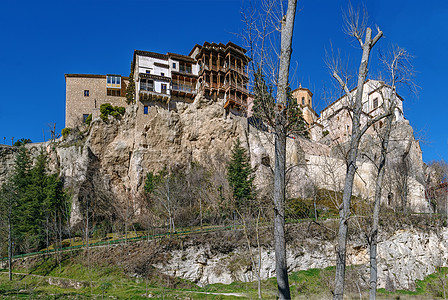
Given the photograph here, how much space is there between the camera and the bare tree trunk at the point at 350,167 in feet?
21.0

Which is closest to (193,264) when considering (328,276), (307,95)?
(328,276)

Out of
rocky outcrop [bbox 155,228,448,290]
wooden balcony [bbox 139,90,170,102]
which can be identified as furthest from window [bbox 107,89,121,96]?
rocky outcrop [bbox 155,228,448,290]

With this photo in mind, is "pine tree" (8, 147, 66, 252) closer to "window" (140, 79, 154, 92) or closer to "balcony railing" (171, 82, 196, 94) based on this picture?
"window" (140, 79, 154, 92)

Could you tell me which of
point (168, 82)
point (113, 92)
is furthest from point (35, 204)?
point (113, 92)

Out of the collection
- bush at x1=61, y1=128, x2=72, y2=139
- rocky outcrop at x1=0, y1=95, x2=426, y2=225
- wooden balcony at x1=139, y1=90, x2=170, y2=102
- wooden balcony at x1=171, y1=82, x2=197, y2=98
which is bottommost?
rocky outcrop at x1=0, y1=95, x2=426, y2=225

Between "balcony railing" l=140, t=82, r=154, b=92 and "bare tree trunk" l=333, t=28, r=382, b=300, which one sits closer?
"bare tree trunk" l=333, t=28, r=382, b=300

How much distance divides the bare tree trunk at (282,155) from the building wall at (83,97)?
53.1 meters

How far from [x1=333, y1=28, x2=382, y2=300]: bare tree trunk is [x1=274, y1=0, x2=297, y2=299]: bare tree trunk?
1410 mm

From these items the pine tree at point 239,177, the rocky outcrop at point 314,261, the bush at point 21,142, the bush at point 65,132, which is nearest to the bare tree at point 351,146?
the rocky outcrop at point 314,261

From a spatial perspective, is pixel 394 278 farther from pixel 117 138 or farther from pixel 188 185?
pixel 117 138

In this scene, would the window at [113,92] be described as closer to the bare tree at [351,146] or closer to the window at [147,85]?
the window at [147,85]

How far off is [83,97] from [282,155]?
56243 mm

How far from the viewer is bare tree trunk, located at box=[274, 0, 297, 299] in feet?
17.7

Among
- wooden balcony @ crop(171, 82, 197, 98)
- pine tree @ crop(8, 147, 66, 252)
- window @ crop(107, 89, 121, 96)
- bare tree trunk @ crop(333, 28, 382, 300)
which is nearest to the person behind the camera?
bare tree trunk @ crop(333, 28, 382, 300)
